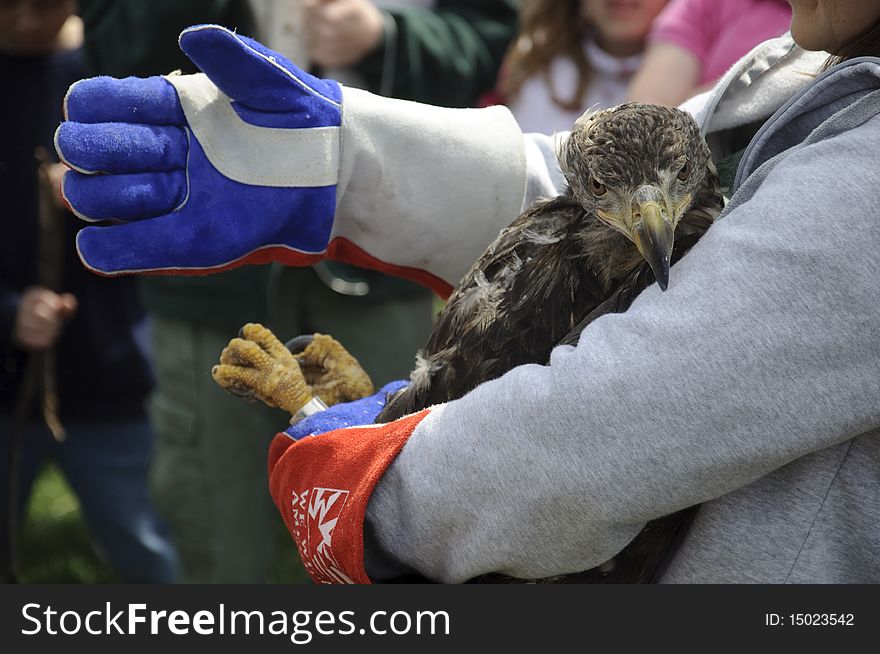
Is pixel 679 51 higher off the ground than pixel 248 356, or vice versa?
pixel 679 51

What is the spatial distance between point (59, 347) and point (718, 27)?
2.70 meters

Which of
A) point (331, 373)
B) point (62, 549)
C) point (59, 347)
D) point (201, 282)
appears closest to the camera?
point (331, 373)

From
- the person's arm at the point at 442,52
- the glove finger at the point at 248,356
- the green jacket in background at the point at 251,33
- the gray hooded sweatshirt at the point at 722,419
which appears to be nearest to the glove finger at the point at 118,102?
the glove finger at the point at 248,356

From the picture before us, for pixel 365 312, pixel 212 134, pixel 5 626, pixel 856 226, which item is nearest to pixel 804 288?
pixel 856 226

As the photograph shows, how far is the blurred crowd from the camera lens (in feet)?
11.2

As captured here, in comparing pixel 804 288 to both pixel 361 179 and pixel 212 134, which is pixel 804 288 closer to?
pixel 361 179

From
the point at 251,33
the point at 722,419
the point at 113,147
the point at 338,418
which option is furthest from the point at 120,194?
the point at 251,33

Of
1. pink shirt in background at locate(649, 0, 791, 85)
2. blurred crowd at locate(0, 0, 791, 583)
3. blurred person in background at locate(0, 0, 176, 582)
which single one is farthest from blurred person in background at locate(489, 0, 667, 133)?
blurred person in background at locate(0, 0, 176, 582)

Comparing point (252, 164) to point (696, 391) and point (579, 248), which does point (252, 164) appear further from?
point (696, 391)

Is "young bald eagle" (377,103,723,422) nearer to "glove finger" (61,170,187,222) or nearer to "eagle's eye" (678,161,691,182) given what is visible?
"eagle's eye" (678,161,691,182)

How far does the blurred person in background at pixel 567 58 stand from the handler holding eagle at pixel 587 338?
73.1 inches

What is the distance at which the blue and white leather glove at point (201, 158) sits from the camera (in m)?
1.88

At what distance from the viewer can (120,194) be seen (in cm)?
188

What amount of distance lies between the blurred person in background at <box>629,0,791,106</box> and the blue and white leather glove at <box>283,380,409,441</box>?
6.39ft
